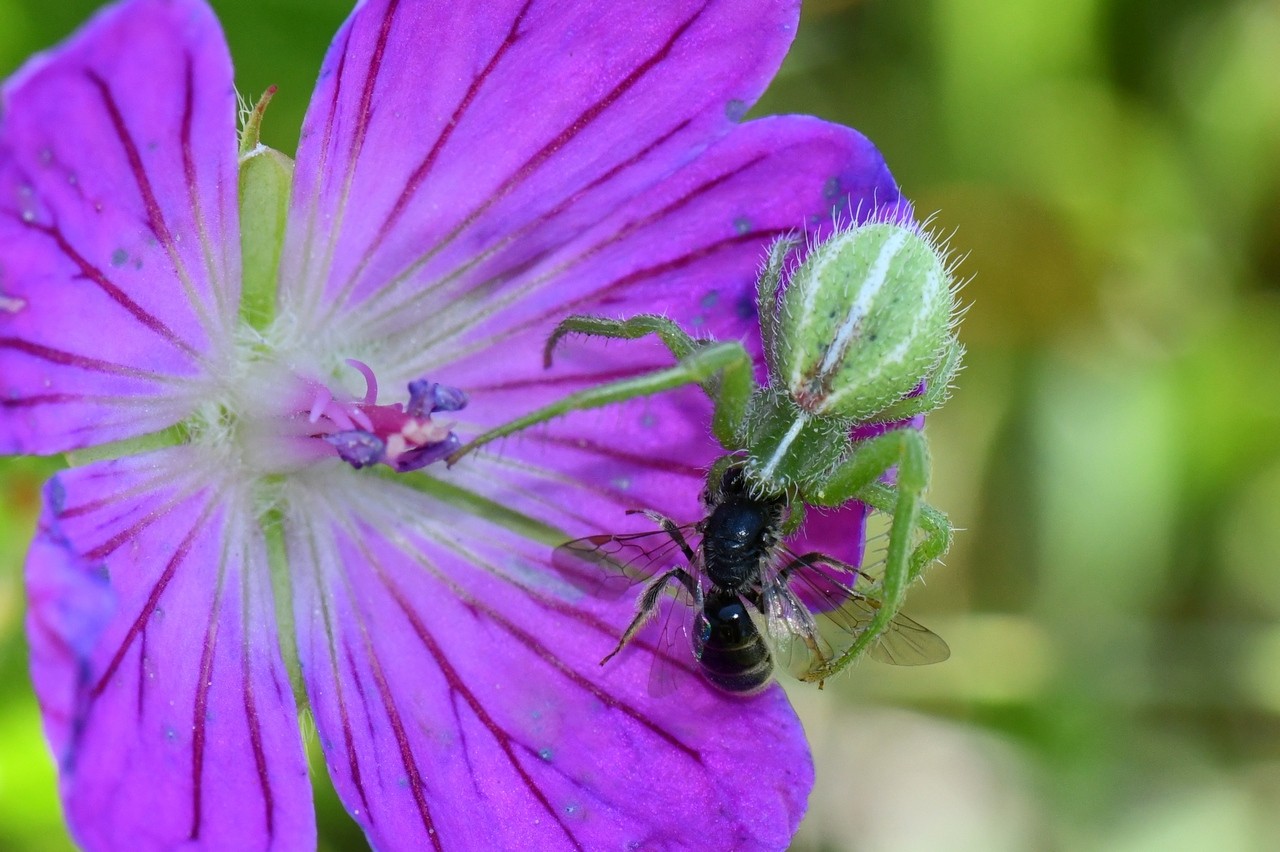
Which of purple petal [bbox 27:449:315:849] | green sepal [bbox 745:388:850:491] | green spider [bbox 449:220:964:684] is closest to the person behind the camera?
purple petal [bbox 27:449:315:849]

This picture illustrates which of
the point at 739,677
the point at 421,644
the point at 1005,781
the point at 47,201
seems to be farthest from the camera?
the point at 1005,781

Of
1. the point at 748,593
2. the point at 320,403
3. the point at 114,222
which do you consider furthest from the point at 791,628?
the point at 114,222

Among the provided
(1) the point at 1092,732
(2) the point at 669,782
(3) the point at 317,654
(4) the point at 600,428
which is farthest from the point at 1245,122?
(3) the point at 317,654

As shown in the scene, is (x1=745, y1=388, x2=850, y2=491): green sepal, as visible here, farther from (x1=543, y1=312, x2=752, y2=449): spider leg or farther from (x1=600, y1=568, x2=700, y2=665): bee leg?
(x1=600, y1=568, x2=700, y2=665): bee leg

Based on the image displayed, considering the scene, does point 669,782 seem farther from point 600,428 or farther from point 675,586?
point 600,428

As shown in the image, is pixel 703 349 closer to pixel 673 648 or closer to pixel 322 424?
pixel 673 648

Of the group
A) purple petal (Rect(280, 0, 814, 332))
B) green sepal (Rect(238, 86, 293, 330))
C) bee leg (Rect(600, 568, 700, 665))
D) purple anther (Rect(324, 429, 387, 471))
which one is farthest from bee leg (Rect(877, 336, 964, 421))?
green sepal (Rect(238, 86, 293, 330))
